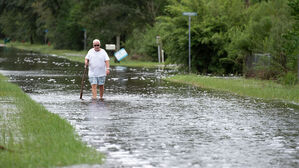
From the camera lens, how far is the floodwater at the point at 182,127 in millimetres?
9617

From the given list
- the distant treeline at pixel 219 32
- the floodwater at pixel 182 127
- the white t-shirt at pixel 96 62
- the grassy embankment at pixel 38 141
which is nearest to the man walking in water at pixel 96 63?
the white t-shirt at pixel 96 62

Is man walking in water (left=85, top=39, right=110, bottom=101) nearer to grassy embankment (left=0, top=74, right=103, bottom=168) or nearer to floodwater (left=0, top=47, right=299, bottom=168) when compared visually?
floodwater (left=0, top=47, right=299, bottom=168)

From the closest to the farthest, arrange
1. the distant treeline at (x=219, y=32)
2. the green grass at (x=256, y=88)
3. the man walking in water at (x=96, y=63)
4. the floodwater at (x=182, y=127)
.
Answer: the floodwater at (x=182, y=127) → the man walking in water at (x=96, y=63) → the green grass at (x=256, y=88) → the distant treeline at (x=219, y=32)

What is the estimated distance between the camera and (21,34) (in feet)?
436

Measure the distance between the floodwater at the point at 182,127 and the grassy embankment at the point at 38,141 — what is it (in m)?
0.33

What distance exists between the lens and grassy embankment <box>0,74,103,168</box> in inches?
355

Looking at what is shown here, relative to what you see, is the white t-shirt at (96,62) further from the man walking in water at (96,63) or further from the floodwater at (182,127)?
the floodwater at (182,127)

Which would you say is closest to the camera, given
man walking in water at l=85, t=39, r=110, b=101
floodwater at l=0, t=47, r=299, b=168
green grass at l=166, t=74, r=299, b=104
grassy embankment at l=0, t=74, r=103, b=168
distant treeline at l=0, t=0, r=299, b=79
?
grassy embankment at l=0, t=74, r=103, b=168

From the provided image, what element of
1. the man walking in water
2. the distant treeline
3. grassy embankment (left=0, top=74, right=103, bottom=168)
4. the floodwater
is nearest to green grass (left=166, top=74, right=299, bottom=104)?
the floodwater

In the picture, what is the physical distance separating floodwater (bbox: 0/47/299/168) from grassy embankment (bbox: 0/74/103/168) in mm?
332

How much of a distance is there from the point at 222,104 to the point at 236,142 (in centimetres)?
681

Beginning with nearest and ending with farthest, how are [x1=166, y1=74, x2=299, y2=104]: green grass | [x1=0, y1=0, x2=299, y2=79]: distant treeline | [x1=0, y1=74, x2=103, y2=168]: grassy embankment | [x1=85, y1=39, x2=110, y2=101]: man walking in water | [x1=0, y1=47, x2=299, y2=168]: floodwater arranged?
[x1=0, y1=74, x2=103, y2=168]: grassy embankment
[x1=0, y1=47, x2=299, y2=168]: floodwater
[x1=85, y1=39, x2=110, y2=101]: man walking in water
[x1=166, y1=74, x2=299, y2=104]: green grass
[x1=0, y1=0, x2=299, y2=79]: distant treeline

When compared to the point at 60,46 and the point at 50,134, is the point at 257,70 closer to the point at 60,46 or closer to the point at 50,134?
the point at 50,134

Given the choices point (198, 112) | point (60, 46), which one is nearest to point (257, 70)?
point (198, 112)
